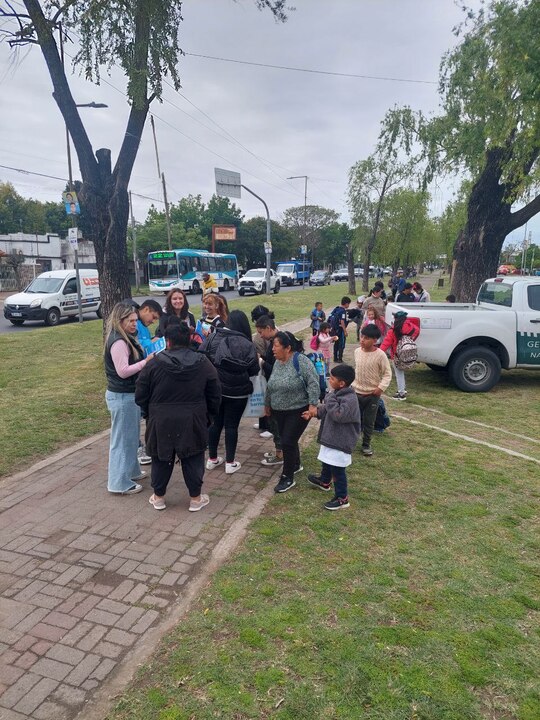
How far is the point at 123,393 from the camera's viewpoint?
419cm

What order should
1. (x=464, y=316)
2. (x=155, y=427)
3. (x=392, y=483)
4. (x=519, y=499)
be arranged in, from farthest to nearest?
(x=464, y=316)
(x=392, y=483)
(x=519, y=499)
(x=155, y=427)

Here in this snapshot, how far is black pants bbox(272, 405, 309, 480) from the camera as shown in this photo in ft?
14.0

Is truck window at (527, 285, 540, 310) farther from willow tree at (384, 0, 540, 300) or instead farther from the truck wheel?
willow tree at (384, 0, 540, 300)

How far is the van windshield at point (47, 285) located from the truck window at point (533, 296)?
15014 mm

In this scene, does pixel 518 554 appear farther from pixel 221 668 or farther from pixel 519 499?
pixel 221 668

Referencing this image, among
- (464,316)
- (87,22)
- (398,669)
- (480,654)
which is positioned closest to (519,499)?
(480,654)

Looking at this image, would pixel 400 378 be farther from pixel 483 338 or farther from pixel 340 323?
pixel 340 323

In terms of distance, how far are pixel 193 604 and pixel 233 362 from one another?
2091mm

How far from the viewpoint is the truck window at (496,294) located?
8.11m

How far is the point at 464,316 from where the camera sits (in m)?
7.54

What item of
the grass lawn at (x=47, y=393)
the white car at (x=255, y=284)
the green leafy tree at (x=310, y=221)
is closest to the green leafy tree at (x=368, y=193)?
the white car at (x=255, y=284)

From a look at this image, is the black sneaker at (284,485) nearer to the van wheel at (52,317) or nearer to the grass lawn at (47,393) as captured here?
the grass lawn at (47,393)

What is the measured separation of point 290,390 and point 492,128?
29.8 feet

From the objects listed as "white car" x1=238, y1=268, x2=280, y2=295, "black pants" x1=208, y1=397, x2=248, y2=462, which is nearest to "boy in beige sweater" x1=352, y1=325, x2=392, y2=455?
"black pants" x1=208, y1=397, x2=248, y2=462
